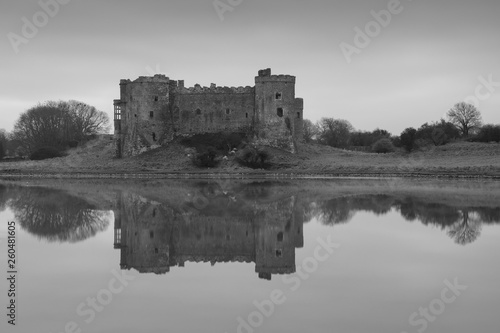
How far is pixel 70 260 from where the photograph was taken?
1173cm

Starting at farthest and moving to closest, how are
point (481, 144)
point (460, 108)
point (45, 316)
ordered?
point (460, 108) < point (481, 144) < point (45, 316)

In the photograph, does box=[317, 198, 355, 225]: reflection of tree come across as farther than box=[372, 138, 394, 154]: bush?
No

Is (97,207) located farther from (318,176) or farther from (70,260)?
(318,176)

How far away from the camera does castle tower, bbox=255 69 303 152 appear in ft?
165

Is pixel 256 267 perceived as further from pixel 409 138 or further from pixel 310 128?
pixel 310 128

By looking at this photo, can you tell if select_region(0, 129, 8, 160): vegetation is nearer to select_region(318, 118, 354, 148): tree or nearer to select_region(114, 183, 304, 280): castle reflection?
select_region(318, 118, 354, 148): tree

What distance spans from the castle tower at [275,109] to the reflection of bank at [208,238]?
98.1ft

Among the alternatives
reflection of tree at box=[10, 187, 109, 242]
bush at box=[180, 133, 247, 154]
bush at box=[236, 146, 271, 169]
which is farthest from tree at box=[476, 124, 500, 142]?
reflection of tree at box=[10, 187, 109, 242]

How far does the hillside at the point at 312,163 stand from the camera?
42750 mm

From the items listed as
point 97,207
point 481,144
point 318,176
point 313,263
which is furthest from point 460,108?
point 313,263

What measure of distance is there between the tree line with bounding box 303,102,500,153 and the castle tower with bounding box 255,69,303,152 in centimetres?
1081

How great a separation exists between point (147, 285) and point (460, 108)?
73.1m

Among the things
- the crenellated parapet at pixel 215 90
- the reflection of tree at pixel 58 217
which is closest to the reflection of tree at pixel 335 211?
the reflection of tree at pixel 58 217

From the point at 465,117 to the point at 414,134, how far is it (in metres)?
25.5
